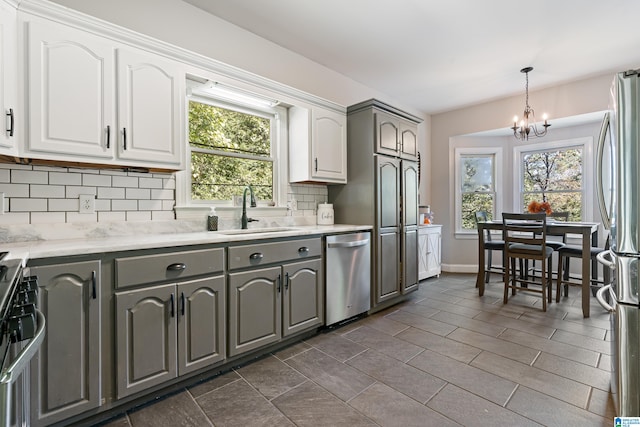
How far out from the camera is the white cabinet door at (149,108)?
1.91 metres

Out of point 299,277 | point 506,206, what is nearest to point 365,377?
point 299,277

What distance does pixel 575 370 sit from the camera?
6.81 ft

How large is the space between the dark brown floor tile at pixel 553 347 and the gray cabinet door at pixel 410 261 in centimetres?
110

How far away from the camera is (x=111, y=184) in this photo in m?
2.11

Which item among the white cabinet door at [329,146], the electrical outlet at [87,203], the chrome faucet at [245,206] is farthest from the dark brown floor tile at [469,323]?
the electrical outlet at [87,203]

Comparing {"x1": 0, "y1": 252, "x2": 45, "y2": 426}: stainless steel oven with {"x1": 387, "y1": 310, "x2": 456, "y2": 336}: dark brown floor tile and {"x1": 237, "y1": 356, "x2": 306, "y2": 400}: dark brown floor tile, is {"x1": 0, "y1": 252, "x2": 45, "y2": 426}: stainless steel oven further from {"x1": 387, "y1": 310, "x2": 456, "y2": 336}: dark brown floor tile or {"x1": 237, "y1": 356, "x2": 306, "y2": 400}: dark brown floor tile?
{"x1": 387, "y1": 310, "x2": 456, "y2": 336}: dark brown floor tile

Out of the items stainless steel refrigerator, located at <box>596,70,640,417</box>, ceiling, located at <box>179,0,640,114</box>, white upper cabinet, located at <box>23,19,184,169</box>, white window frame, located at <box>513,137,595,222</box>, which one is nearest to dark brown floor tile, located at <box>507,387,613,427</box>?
stainless steel refrigerator, located at <box>596,70,640,417</box>

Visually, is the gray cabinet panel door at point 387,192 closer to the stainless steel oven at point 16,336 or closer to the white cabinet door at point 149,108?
the white cabinet door at point 149,108

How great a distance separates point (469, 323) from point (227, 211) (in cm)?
253

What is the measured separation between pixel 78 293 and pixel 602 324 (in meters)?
4.17

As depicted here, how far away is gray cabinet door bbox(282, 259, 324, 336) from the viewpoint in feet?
7.87

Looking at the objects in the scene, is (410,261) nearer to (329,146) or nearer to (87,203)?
(329,146)

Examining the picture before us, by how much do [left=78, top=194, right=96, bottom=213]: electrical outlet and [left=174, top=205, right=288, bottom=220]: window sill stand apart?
526 millimetres

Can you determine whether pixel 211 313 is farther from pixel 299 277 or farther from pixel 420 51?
pixel 420 51
